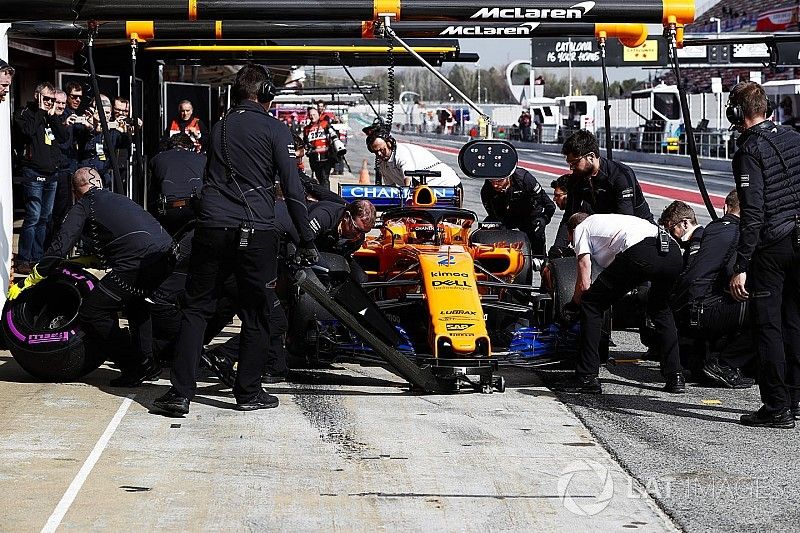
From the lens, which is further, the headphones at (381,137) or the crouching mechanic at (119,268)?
the headphones at (381,137)

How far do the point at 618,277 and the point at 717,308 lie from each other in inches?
32.9

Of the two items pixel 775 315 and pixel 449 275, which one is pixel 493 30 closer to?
pixel 449 275

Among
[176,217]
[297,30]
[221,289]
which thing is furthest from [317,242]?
[221,289]

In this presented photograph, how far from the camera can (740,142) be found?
734cm

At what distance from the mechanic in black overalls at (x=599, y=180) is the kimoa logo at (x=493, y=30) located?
2.67 ft

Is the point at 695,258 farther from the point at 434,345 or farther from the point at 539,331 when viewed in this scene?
the point at 434,345

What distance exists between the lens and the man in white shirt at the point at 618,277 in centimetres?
802

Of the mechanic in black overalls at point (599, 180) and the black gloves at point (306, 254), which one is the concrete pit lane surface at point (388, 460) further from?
the mechanic in black overalls at point (599, 180)

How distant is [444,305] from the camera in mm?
8094

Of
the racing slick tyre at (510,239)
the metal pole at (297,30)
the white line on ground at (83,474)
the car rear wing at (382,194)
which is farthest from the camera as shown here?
the car rear wing at (382,194)

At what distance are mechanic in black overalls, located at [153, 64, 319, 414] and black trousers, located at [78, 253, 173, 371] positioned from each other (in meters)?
0.73

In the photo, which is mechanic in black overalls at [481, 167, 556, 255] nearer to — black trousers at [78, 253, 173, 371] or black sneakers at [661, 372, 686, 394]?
black sneakers at [661, 372, 686, 394]

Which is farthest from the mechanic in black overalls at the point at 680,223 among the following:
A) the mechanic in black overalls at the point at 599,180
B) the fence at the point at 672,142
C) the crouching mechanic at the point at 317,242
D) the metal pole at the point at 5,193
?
the fence at the point at 672,142

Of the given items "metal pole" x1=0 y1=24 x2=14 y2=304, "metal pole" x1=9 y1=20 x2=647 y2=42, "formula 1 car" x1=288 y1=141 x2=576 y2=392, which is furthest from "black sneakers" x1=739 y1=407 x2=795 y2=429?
"metal pole" x1=0 y1=24 x2=14 y2=304
